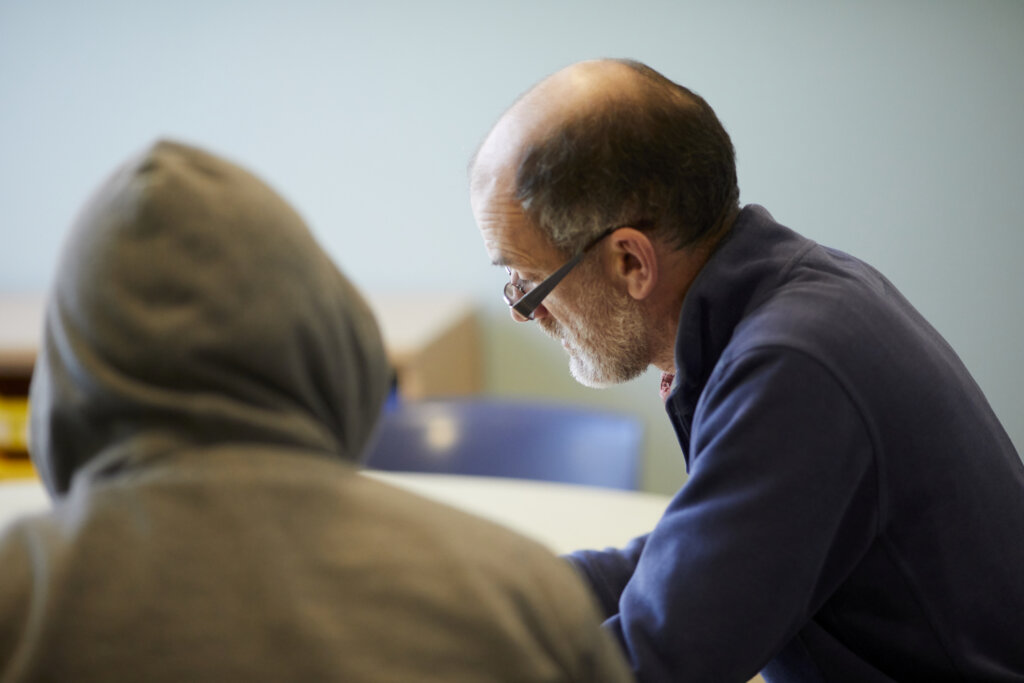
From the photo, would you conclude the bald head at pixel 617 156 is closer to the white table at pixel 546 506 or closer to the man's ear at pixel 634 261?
the man's ear at pixel 634 261

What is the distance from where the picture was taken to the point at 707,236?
142 centimetres

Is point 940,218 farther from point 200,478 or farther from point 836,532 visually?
point 200,478

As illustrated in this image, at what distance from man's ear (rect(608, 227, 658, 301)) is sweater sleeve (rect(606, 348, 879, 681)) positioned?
30cm

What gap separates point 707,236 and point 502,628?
33.4 inches

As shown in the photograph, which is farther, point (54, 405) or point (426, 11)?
point (426, 11)

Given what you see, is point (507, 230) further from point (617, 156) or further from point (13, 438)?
point (13, 438)

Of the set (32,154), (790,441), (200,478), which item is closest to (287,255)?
(200,478)

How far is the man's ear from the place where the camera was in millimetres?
1404

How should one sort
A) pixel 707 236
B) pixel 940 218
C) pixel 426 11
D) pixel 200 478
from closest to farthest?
pixel 200 478 → pixel 707 236 → pixel 940 218 → pixel 426 11

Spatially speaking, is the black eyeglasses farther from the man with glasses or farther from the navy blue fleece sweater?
the navy blue fleece sweater

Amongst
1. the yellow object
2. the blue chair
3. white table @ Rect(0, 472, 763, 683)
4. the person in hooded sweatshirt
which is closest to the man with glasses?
white table @ Rect(0, 472, 763, 683)

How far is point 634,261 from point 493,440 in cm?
88

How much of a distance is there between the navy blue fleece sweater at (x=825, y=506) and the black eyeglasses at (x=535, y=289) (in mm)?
182

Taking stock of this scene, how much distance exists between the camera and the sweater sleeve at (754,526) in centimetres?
111
